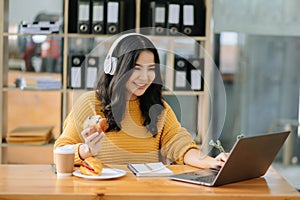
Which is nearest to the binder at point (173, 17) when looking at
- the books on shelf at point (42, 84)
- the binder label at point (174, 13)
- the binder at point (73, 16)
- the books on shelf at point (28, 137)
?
the binder label at point (174, 13)

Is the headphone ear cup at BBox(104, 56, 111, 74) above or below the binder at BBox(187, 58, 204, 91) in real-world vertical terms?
above

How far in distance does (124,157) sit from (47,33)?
69.6 inches

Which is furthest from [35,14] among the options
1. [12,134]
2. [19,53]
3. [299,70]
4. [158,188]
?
[158,188]

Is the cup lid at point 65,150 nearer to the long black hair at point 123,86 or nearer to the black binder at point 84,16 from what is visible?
the long black hair at point 123,86

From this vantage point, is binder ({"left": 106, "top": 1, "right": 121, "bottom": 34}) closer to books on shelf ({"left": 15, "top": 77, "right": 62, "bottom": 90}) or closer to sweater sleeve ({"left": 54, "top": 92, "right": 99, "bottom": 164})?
books on shelf ({"left": 15, "top": 77, "right": 62, "bottom": 90})

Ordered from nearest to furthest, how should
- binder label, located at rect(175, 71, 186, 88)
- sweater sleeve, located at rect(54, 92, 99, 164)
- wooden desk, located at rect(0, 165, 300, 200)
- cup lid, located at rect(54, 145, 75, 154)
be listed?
wooden desk, located at rect(0, 165, 300, 200) → cup lid, located at rect(54, 145, 75, 154) → sweater sleeve, located at rect(54, 92, 99, 164) → binder label, located at rect(175, 71, 186, 88)

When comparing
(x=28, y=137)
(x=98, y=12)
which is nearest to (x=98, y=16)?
(x=98, y=12)

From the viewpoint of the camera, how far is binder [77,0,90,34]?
3.87 meters

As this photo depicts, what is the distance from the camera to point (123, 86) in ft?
7.29

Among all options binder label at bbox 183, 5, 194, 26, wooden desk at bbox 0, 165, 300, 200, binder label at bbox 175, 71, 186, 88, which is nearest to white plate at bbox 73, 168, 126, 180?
wooden desk at bbox 0, 165, 300, 200

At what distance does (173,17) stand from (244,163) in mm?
2056

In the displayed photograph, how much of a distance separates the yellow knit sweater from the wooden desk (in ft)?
0.75

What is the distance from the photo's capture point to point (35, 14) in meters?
4.50

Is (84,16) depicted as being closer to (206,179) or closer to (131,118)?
(131,118)
